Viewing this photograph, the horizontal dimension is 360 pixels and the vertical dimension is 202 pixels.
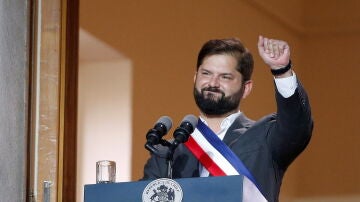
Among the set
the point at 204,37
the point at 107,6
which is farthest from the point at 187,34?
the point at 107,6

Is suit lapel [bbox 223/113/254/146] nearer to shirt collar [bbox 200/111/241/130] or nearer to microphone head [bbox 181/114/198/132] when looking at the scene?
shirt collar [bbox 200/111/241/130]

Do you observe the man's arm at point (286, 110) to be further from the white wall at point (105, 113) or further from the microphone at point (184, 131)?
the white wall at point (105, 113)

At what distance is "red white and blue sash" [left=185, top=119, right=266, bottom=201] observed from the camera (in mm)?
4543

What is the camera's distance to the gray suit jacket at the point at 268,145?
14.9 ft

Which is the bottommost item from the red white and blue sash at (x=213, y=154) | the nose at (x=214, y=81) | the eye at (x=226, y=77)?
the red white and blue sash at (x=213, y=154)

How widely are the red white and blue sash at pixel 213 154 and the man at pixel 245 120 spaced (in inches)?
0.5

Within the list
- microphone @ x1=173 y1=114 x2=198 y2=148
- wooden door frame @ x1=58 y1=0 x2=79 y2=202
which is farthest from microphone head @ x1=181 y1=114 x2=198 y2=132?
wooden door frame @ x1=58 y1=0 x2=79 y2=202

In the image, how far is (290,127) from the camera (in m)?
4.54

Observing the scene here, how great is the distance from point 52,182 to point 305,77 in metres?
3.11

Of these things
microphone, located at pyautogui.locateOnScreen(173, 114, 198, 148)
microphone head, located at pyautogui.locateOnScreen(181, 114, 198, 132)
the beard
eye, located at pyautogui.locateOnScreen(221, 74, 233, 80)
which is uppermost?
eye, located at pyautogui.locateOnScreen(221, 74, 233, 80)

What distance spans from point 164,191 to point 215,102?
59 centimetres

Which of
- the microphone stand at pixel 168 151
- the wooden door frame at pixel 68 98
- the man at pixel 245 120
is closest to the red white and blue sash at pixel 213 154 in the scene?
the man at pixel 245 120

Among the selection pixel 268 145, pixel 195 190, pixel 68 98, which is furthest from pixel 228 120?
pixel 68 98

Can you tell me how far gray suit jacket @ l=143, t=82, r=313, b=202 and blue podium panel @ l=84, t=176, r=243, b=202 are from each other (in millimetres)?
245
